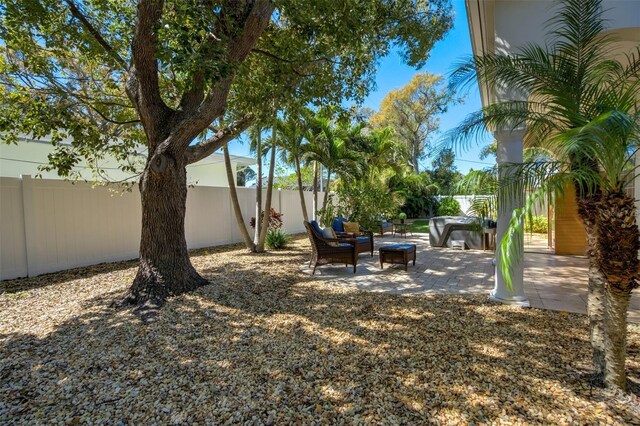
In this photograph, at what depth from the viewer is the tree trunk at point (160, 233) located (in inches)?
182

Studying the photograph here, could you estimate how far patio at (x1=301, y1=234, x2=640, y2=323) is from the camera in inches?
191

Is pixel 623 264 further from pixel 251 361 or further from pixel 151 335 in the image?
pixel 151 335

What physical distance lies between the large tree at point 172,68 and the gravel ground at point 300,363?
3.74 ft

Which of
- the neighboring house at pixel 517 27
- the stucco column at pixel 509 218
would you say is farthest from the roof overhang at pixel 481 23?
the stucco column at pixel 509 218

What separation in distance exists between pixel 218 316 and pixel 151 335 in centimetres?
79

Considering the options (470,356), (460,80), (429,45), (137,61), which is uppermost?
(429,45)

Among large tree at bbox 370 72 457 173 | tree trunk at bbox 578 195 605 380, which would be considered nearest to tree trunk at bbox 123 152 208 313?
tree trunk at bbox 578 195 605 380

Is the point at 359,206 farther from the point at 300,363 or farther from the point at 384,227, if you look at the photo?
the point at 300,363

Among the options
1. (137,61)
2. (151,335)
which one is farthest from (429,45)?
(151,335)

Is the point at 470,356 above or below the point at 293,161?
below

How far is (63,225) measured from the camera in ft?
22.1

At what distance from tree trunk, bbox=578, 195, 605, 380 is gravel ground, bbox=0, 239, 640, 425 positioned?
0.66ft

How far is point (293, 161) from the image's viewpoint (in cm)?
1153

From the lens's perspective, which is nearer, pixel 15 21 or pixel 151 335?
pixel 151 335
